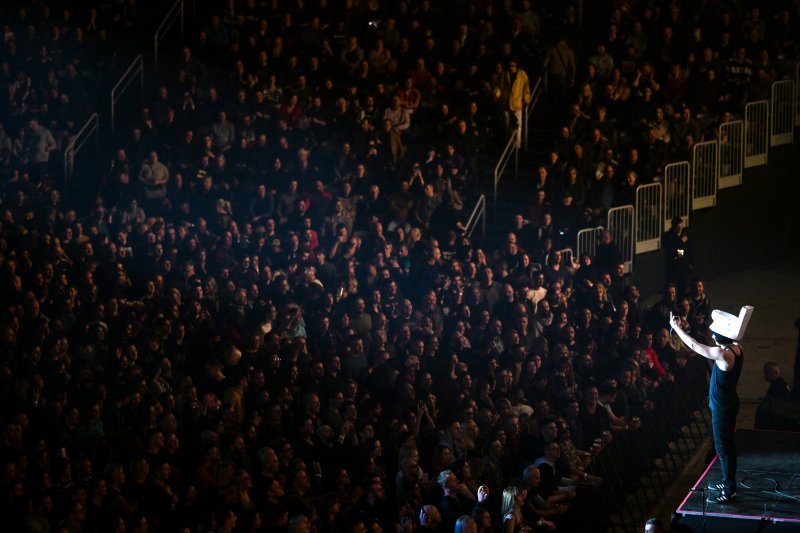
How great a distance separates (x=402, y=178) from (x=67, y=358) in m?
7.11

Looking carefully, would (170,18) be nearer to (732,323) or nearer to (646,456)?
(646,456)

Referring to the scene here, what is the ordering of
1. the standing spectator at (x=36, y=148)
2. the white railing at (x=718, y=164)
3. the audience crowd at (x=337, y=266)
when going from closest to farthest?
1. the audience crowd at (x=337, y=266)
2. the standing spectator at (x=36, y=148)
3. the white railing at (x=718, y=164)

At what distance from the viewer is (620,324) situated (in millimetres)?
17812

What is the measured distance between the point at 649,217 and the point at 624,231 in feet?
2.14

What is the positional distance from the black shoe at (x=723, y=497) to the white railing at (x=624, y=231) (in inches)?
335

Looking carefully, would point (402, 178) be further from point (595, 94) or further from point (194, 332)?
point (194, 332)

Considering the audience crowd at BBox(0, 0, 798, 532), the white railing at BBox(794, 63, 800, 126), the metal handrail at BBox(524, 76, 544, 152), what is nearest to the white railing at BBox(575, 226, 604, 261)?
the audience crowd at BBox(0, 0, 798, 532)

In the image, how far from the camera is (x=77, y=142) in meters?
21.6

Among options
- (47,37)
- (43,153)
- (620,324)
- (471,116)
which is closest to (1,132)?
(43,153)

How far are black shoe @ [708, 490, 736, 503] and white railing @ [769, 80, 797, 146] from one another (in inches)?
478

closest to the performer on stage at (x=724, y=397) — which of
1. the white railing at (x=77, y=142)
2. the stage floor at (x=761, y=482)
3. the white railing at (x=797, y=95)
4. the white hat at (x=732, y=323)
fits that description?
the white hat at (x=732, y=323)

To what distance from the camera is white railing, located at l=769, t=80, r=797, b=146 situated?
2395 cm

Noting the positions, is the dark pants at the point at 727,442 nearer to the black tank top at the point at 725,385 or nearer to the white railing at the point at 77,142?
the black tank top at the point at 725,385

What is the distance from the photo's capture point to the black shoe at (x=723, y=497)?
41.9 feet
